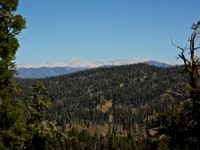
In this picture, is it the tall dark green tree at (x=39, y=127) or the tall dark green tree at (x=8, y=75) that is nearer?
the tall dark green tree at (x=8, y=75)

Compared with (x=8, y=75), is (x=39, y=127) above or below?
below

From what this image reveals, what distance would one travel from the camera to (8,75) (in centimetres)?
1585

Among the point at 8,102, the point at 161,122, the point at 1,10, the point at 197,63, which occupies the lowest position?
the point at 161,122

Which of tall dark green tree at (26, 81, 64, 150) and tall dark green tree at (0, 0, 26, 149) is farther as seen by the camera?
tall dark green tree at (26, 81, 64, 150)

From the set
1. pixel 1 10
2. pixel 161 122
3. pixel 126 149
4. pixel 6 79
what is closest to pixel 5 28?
pixel 1 10

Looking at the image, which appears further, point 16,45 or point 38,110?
point 38,110

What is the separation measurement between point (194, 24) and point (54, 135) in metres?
13.4

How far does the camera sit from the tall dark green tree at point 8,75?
15.5 meters

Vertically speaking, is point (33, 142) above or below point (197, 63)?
below

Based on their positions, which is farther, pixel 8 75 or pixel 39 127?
pixel 39 127

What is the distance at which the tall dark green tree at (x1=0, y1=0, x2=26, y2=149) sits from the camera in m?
15.5

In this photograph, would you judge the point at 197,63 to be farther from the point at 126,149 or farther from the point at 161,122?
the point at 126,149

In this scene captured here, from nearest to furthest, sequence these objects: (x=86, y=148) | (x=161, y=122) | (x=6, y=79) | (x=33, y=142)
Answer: (x=6, y=79) → (x=161, y=122) → (x=33, y=142) → (x=86, y=148)

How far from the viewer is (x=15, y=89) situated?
57.1 ft
